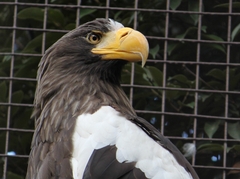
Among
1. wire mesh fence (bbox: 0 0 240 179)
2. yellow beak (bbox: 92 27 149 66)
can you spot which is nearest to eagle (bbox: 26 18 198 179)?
yellow beak (bbox: 92 27 149 66)

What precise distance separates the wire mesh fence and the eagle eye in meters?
0.70

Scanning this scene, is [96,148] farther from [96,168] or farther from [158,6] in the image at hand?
[158,6]

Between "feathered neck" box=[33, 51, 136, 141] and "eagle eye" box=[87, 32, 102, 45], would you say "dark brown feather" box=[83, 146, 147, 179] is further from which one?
"eagle eye" box=[87, 32, 102, 45]

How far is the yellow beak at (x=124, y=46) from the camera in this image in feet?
10.7

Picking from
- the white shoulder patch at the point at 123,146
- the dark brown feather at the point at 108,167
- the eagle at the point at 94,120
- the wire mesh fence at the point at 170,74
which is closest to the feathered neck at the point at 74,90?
the eagle at the point at 94,120

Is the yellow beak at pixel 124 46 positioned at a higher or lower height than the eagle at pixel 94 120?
higher

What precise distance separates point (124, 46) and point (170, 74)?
1.09 metres

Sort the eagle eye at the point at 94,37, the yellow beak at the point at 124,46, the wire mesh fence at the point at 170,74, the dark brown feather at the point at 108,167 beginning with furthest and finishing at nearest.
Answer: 1. the wire mesh fence at the point at 170,74
2. the eagle eye at the point at 94,37
3. the yellow beak at the point at 124,46
4. the dark brown feather at the point at 108,167

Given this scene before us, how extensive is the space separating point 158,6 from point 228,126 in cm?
72

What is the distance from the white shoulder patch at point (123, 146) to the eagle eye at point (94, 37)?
41 centimetres

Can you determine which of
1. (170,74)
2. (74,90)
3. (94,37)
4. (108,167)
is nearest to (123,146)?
(108,167)

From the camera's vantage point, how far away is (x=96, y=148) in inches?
119

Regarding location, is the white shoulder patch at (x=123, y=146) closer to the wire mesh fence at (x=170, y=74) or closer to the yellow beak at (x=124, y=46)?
the yellow beak at (x=124, y=46)

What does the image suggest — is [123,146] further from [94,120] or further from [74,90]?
[74,90]
